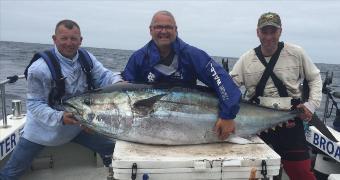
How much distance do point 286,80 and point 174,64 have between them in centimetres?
122

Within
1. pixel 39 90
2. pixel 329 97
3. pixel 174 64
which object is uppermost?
pixel 174 64

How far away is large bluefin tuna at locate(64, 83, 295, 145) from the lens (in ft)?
11.2

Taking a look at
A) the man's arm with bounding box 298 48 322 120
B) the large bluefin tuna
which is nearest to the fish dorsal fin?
the large bluefin tuna

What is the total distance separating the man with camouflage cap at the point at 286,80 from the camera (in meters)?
4.18

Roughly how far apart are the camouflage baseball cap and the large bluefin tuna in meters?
1.02

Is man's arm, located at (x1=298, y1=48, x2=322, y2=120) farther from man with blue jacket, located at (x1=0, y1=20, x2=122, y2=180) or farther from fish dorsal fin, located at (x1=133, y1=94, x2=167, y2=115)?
man with blue jacket, located at (x1=0, y1=20, x2=122, y2=180)

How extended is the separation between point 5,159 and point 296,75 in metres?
3.54

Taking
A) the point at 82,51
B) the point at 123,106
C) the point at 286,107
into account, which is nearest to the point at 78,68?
the point at 82,51

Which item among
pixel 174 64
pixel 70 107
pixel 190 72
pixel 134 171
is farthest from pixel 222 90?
pixel 70 107

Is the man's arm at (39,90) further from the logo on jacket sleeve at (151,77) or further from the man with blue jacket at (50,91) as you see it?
the logo on jacket sleeve at (151,77)

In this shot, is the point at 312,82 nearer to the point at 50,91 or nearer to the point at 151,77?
the point at 151,77

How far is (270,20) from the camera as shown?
13.4 feet

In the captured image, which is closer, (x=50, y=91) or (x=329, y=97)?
(x=50, y=91)

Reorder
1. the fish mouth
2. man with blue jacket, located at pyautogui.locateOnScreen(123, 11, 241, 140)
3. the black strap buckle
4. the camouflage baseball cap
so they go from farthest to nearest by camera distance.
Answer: the camouflage baseball cap → man with blue jacket, located at pyautogui.locateOnScreen(123, 11, 241, 140) → the fish mouth → the black strap buckle
